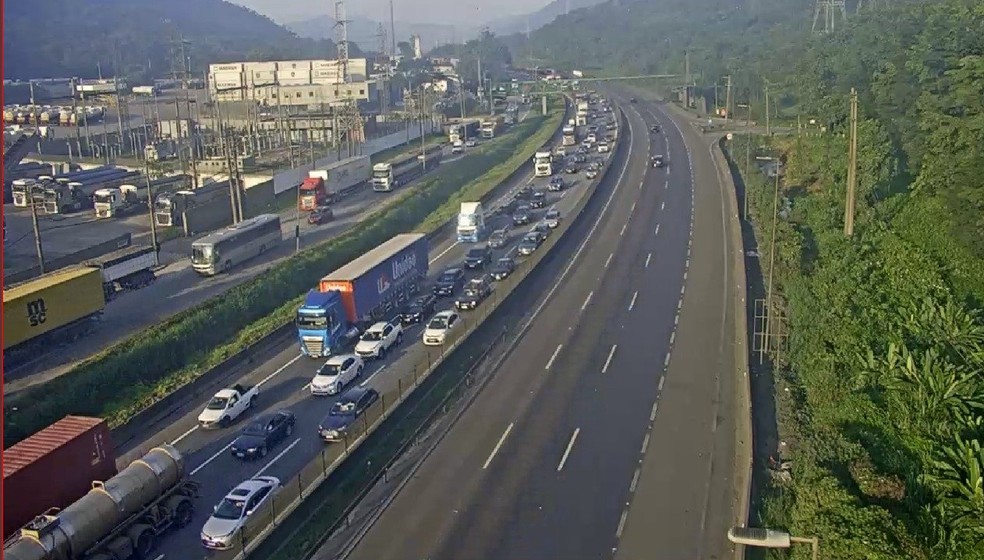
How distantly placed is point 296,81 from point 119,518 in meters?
70.6

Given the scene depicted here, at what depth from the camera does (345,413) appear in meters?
16.5

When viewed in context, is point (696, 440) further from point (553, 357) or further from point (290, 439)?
point (290, 439)

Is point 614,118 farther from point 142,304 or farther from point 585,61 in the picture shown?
point 585,61

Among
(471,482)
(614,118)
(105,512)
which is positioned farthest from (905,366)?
(614,118)

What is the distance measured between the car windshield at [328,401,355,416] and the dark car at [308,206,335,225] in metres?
19.8

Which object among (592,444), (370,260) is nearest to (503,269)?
(370,260)

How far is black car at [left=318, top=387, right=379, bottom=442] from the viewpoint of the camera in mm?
16078

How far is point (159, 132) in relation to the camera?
63.3 meters

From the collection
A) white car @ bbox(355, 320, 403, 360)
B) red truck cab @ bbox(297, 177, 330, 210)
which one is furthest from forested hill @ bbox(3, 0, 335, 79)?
white car @ bbox(355, 320, 403, 360)

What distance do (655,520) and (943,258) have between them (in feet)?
51.4

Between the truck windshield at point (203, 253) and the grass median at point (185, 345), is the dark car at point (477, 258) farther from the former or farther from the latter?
the truck windshield at point (203, 253)

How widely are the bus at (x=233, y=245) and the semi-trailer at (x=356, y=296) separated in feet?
18.1

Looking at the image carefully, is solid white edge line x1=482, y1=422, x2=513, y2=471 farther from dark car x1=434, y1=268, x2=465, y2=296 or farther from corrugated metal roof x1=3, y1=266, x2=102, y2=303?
corrugated metal roof x1=3, y1=266, x2=102, y2=303

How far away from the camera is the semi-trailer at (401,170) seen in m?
42.5
